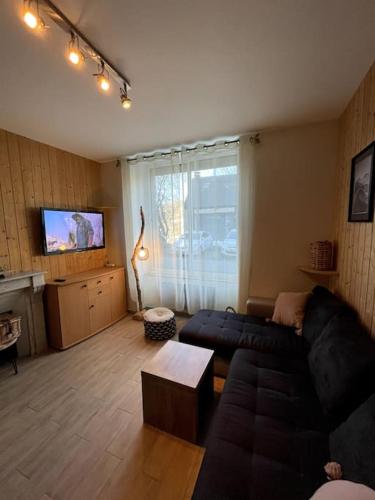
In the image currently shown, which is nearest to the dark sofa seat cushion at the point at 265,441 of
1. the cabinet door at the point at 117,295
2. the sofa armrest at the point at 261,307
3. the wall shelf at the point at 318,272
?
the sofa armrest at the point at 261,307

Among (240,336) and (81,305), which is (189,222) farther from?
(81,305)

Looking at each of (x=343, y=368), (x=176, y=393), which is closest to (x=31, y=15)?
(x=176, y=393)

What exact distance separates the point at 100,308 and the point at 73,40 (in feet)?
9.10

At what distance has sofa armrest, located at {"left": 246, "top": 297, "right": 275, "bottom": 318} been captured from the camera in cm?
242

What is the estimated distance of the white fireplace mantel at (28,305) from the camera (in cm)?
231

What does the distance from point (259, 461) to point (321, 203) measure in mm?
2390

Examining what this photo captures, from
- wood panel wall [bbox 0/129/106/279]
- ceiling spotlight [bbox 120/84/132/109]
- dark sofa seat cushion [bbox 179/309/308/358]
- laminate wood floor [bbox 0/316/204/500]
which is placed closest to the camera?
laminate wood floor [bbox 0/316/204/500]

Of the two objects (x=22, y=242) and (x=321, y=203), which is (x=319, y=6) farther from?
(x=22, y=242)

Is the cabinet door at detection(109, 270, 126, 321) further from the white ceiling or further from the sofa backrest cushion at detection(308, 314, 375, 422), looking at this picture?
the sofa backrest cushion at detection(308, 314, 375, 422)

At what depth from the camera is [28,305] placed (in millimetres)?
2475

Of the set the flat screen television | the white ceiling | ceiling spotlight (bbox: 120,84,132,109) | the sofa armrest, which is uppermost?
the white ceiling

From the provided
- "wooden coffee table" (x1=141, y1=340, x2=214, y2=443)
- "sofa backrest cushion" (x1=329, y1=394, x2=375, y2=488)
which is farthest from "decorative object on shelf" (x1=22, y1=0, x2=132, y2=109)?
"sofa backrest cushion" (x1=329, y1=394, x2=375, y2=488)

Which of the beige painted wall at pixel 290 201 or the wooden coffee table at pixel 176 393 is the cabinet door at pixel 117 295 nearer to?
the wooden coffee table at pixel 176 393

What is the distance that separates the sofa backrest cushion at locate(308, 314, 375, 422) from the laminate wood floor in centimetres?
88
